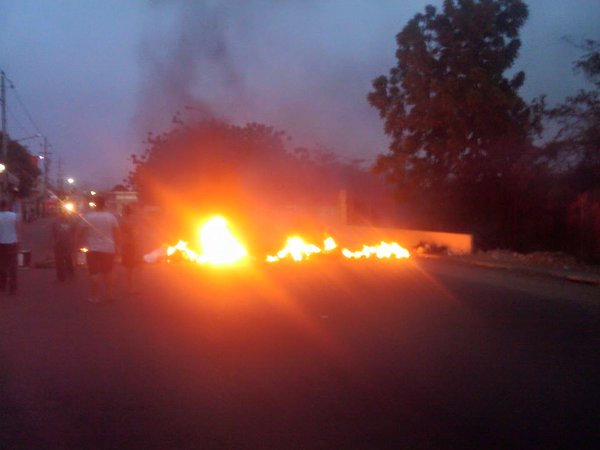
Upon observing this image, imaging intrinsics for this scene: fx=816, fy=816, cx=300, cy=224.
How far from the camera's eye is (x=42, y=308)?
12828 millimetres

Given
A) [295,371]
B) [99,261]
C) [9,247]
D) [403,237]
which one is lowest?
[295,371]

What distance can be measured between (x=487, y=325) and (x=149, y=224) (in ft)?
147

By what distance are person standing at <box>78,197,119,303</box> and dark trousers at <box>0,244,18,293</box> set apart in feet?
6.12

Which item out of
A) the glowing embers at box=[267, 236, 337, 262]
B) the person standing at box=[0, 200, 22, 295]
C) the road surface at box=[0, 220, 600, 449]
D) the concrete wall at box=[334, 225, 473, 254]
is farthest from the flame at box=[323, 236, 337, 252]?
the person standing at box=[0, 200, 22, 295]

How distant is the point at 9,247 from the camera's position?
1419cm

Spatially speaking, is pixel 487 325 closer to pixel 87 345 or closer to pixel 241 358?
pixel 241 358

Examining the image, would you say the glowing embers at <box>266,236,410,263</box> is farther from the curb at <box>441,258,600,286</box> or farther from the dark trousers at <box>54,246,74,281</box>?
the dark trousers at <box>54,246,74,281</box>

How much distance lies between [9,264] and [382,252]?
17.9 meters

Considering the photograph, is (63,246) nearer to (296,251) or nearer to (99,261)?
(99,261)

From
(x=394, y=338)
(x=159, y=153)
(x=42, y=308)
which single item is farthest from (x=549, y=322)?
(x=159, y=153)

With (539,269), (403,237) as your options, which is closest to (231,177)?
(403,237)

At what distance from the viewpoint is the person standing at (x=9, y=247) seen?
14.2 metres

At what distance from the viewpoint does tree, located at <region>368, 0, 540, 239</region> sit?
31.0 m

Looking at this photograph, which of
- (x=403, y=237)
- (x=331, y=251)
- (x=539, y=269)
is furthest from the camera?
(x=403, y=237)
